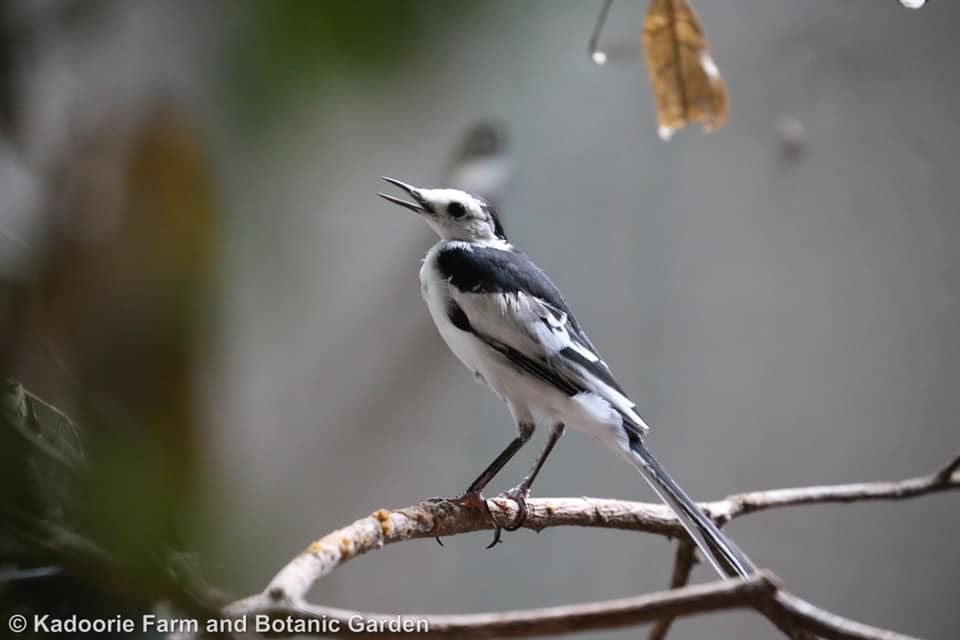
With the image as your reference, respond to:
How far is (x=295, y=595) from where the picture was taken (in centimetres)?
59

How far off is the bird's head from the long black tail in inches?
16.1

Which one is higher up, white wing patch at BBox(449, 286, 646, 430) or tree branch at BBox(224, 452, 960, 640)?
white wing patch at BBox(449, 286, 646, 430)

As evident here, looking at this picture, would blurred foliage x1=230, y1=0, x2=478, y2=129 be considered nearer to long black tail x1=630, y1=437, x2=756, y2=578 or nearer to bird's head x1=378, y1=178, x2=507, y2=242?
long black tail x1=630, y1=437, x2=756, y2=578

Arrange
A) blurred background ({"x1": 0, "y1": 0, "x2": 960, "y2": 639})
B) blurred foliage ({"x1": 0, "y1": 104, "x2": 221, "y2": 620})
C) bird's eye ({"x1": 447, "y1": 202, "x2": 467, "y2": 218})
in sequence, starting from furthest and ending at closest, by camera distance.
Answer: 1. blurred background ({"x1": 0, "y1": 0, "x2": 960, "y2": 639})
2. bird's eye ({"x1": 447, "y1": 202, "x2": 467, "y2": 218})
3. blurred foliage ({"x1": 0, "y1": 104, "x2": 221, "y2": 620})

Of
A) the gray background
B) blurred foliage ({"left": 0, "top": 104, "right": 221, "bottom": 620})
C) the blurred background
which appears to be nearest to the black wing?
the blurred background

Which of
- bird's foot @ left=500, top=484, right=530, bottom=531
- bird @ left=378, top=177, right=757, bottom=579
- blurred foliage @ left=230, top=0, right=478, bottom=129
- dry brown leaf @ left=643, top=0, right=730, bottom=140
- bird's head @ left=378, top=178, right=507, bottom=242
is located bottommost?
bird's foot @ left=500, top=484, right=530, bottom=531

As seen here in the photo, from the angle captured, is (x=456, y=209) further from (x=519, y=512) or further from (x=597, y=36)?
(x=519, y=512)

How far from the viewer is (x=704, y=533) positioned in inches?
36.1

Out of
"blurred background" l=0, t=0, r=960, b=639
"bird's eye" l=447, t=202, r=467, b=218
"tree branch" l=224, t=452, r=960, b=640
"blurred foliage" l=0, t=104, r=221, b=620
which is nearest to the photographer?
"blurred foliage" l=0, t=104, r=221, b=620

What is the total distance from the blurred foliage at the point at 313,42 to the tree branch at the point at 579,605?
0.62ft

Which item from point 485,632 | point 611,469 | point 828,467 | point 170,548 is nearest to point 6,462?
point 170,548

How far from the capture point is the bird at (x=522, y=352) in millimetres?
1032

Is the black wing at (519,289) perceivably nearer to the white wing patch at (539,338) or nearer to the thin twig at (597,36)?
the white wing patch at (539,338)

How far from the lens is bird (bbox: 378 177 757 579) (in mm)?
1032
